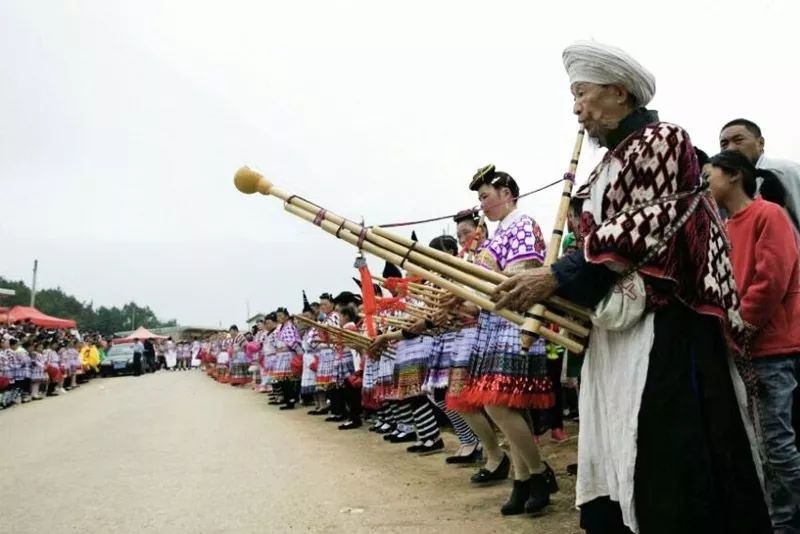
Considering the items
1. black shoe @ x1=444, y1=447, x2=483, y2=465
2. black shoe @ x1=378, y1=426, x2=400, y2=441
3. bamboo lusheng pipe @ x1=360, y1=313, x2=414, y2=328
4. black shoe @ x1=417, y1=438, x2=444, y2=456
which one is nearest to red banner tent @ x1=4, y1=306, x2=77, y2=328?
black shoe @ x1=378, y1=426, x2=400, y2=441

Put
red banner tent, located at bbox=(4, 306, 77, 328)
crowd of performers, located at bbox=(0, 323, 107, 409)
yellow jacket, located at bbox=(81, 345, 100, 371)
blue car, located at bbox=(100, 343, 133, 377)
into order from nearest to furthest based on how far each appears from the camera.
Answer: crowd of performers, located at bbox=(0, 323, 107, 409) < yellow jacket, located at bbox=(81, 345, 100, 371) < red banner tent, located at bbox=(4, 306, 77, 328) < blue car, located at bbox=(100, 343, 133, 377)

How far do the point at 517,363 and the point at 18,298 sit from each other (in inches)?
3065

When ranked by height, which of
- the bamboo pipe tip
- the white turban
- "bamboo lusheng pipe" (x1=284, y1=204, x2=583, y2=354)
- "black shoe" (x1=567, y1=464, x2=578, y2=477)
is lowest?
"black shoe" (x1=567, y1=464, x2=578, y2=477)

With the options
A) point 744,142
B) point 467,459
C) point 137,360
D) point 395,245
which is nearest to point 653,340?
point 395,245

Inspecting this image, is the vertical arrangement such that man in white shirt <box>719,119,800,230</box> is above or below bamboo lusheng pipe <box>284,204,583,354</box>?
above

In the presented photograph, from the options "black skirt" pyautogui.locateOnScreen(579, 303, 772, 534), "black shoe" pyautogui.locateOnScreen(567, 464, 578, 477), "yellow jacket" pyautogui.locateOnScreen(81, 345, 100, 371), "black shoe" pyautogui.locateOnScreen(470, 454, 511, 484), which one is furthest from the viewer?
"yellow jacket" pyautogui.locateOnScreen(81, 345, 100, 371)

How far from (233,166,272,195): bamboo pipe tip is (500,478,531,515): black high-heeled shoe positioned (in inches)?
95.6

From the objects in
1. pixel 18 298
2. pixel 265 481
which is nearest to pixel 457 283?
pixel 265 481

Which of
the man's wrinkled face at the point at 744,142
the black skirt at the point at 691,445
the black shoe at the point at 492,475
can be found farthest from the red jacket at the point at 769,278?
the black shoe at the point at 492,475

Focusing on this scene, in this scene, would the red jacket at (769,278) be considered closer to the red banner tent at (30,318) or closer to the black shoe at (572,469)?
the black shoe at (572,469)

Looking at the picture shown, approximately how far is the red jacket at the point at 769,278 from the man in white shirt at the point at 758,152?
0.47m

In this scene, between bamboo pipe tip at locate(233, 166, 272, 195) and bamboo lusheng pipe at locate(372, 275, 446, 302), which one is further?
bamboo lusheng pipe at locate(372, 275, 446, 302)

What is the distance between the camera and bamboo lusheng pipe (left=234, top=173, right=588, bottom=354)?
8.19ft

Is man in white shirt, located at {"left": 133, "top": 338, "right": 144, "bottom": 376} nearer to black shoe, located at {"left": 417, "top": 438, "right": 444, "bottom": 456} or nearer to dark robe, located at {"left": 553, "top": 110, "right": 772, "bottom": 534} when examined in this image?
black shoe, located at {"left": 417, "top": 438, "right": 444, "bottom": 456}
